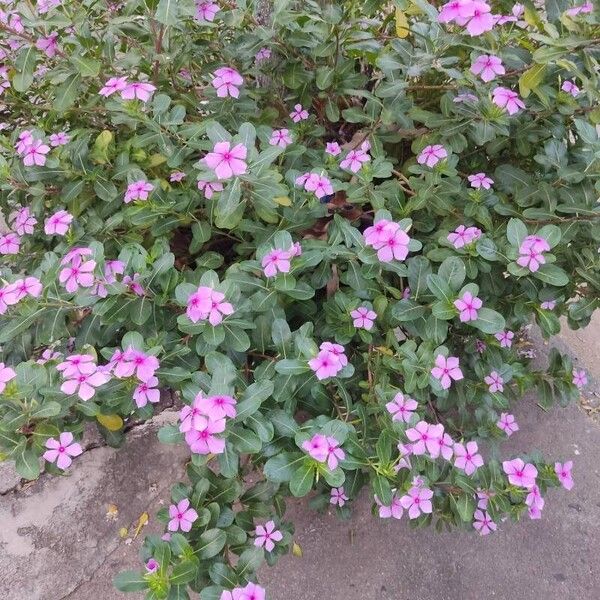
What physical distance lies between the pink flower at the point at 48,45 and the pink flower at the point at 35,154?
221mm

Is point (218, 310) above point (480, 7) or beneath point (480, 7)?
beneath

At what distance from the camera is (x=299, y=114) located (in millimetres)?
1642

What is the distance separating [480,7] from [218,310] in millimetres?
713

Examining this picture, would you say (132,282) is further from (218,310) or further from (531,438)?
(531,438)

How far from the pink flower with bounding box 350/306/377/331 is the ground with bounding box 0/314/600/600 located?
0.75 metres

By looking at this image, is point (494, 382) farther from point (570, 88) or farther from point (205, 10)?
point (205, 10)

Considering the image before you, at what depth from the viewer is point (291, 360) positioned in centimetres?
114

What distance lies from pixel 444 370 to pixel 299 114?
84 centimetres

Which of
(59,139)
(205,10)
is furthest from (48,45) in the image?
(205,10)

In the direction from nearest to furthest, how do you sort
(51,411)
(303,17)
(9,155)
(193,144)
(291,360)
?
(51,411), (291,360), (193,144), (303,17), (9,155)

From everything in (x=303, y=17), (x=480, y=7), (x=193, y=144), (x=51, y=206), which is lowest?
(x=51, y=206)

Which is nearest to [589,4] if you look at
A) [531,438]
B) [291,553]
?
[531,438]

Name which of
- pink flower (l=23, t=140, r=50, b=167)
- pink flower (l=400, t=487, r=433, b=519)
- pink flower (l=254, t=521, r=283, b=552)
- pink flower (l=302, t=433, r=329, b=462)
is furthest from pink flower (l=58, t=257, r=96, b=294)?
pink flower (l=400, t=487, r=433, b=519)

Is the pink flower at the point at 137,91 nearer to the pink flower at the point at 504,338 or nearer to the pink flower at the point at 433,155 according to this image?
the pink flower at the point at 433,155
